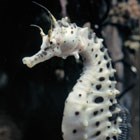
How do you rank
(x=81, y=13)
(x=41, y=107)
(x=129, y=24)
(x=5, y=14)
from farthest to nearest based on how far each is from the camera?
(x=129, y=24), (x=81, y=13), (x=41, y=107), (x=5, y=14)

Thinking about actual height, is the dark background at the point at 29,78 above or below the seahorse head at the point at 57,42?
above

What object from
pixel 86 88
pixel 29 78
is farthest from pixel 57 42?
pixel 29 78

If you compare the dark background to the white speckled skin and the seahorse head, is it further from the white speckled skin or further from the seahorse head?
the seahorse head

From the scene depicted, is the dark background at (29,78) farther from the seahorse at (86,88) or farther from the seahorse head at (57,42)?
the seahorse head at (57,42)

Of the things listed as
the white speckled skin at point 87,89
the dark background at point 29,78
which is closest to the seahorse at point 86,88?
the white speckled skin at point 87,89

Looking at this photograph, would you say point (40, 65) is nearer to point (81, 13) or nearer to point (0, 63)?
point (0, 63)

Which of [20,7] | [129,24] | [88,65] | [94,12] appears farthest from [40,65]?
[129,24]

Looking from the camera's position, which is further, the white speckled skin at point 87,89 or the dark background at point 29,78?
the dark background at point 29,78

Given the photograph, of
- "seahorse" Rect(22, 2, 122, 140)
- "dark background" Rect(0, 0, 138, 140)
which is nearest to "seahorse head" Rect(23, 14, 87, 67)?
"seahorse" Rect(22, 2, 122, 140)
